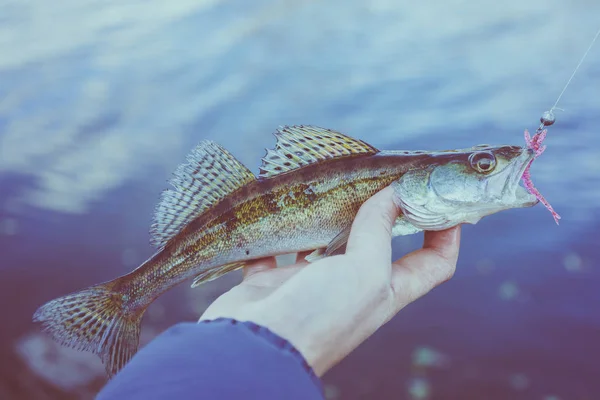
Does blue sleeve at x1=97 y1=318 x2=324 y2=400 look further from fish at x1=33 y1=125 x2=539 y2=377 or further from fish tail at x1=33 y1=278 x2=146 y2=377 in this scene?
fish tail at x1=33 y1=278 x2=146 y2=377

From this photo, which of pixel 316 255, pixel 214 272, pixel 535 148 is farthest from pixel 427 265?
pixel 214 272

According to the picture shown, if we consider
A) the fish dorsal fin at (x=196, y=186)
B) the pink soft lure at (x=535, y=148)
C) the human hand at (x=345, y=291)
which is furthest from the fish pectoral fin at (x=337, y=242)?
the pink soft lure at (x=535, y=148)

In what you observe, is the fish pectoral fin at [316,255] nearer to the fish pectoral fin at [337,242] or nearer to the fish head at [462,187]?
the fish pectoral fin at [337,242]

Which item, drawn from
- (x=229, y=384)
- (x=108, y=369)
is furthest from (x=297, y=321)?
(x=108, y=369)

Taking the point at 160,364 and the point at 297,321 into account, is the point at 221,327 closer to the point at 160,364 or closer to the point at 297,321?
the point at 160,364

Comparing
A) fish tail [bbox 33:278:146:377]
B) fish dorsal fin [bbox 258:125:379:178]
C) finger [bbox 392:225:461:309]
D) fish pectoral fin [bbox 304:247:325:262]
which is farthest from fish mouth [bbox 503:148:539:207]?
fish tail [bbox 33:278:146:377]

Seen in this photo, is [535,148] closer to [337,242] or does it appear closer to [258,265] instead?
[337,242]
